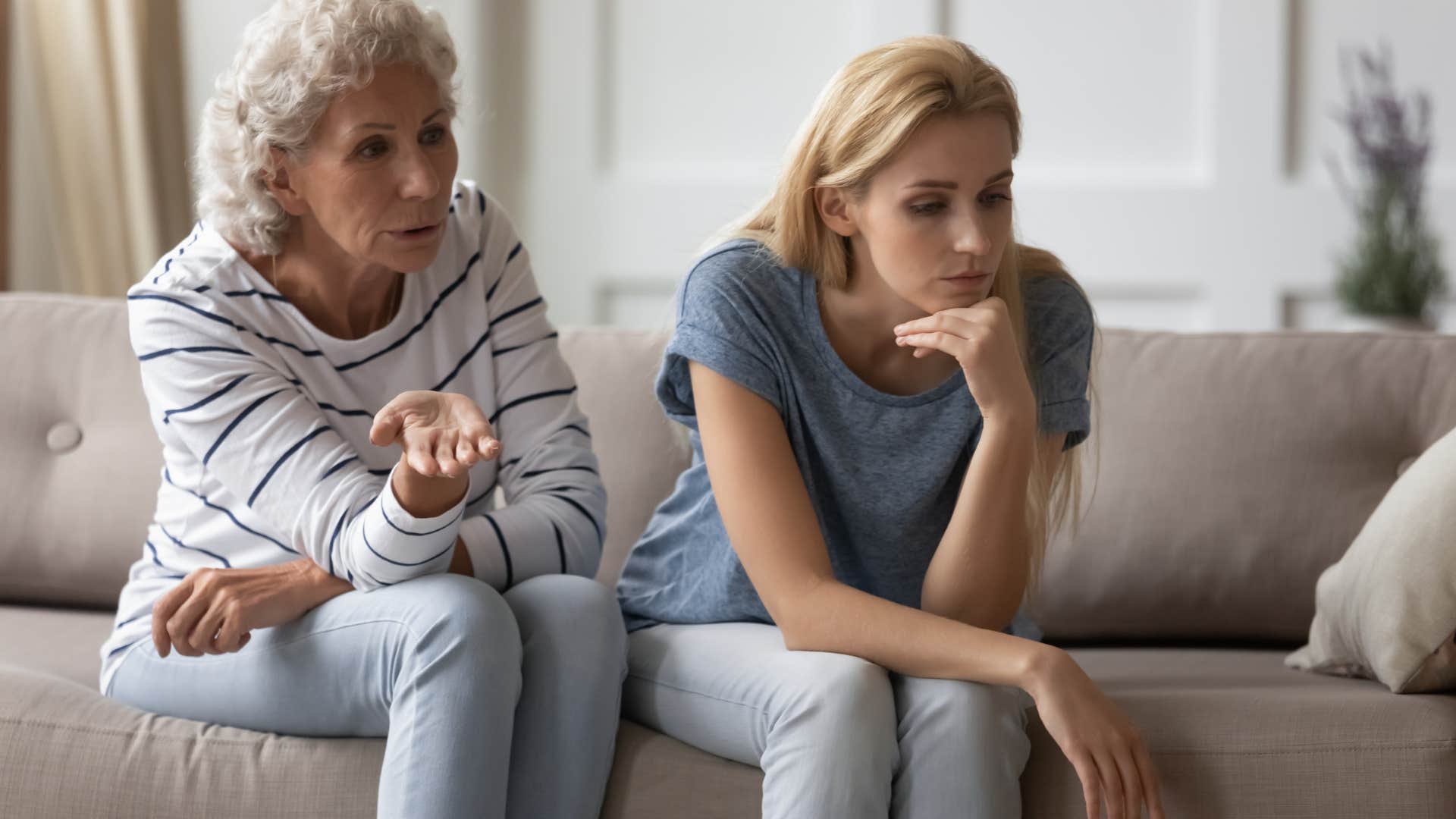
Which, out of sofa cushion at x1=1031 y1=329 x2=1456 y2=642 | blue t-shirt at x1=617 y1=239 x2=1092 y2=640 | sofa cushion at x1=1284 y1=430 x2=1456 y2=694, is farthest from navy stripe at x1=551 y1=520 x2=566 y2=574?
sofa cushion at x1=1284 y1=430 x2=1456 y2=694

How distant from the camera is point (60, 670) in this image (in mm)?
1530

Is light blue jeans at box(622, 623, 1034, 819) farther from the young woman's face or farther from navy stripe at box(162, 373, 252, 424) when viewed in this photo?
navy stripe at box(162, 373, 252, 424)

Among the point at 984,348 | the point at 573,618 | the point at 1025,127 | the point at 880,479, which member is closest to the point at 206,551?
the point at 573,618

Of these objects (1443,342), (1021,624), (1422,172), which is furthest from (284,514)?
(1422,172)

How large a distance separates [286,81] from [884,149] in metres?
0.57

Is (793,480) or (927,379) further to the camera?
(927,379)

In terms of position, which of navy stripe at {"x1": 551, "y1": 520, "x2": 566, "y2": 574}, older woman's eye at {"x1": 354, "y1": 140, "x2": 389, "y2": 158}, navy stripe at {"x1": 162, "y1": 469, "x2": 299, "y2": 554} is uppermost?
older woman's eye at {"x1": 354, "y1": 140, "x2": 389, "y2": 158}

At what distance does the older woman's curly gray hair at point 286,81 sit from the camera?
4.36 ft

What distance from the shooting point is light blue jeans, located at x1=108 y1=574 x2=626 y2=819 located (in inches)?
46.0

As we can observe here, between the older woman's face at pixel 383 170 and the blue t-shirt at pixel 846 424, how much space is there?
0.27 metres

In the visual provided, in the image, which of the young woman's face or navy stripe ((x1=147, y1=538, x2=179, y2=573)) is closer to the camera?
the young woman's face

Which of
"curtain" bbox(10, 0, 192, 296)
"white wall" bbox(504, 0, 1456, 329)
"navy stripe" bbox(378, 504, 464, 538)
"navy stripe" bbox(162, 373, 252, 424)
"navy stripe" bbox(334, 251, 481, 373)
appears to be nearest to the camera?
"navy stripe" bbox(378, 504, 464, 538)

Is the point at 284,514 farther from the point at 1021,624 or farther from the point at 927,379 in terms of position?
the point at 1021,624

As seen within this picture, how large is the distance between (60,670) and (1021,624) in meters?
1.03
